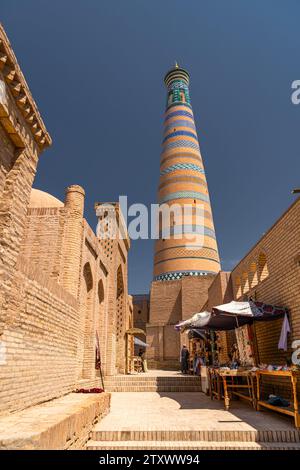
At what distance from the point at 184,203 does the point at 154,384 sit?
13.1 m

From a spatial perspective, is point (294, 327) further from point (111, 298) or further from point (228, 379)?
point (111, 298)

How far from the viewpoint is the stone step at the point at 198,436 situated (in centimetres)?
414

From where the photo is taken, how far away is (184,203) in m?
21.1

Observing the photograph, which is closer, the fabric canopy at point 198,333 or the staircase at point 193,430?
the staircase at point 193,430

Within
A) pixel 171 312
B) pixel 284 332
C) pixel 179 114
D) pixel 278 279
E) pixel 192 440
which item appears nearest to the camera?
pixel 192 440

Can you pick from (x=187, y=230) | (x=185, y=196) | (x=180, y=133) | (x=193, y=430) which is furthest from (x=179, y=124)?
(x=193, y=430)

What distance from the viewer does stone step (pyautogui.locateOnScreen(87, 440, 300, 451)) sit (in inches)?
153

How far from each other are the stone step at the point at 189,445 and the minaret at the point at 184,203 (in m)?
15.2

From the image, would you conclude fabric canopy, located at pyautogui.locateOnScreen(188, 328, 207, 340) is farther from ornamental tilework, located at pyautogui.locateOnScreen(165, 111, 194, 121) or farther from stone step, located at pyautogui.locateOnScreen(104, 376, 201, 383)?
ornamental tilework, located at pyautogui.locateOnScreen(165, 111, 194, 121)

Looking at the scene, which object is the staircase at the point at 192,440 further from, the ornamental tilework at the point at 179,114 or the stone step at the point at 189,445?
the ornamental tilework at the point at 179,114

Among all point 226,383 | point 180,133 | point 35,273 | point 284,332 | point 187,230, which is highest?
point 180,133

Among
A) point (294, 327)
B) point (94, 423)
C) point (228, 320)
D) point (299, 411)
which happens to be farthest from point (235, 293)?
point (94, 423)

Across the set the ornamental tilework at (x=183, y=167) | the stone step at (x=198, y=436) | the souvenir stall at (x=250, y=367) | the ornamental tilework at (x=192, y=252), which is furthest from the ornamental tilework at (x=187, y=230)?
the stone step at (x=198, y=436)

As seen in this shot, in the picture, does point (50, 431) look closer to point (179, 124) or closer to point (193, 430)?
point (193, 430)
